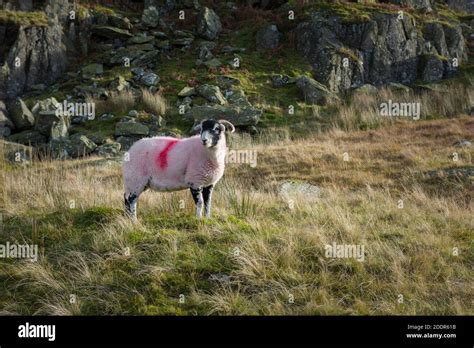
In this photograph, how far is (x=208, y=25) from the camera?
2997cm

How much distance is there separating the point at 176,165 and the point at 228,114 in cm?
1372

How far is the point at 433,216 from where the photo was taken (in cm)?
941

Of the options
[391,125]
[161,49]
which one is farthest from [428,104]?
[161,49]

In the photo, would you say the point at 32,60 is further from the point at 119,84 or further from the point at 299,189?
the point at 299,189

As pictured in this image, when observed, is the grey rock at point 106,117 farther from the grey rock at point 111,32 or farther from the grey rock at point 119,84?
the grey rock at point 111,32

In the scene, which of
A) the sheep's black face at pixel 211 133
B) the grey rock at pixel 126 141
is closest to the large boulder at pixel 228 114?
the grey rock at pixel 126 141

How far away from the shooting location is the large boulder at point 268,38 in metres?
29.6

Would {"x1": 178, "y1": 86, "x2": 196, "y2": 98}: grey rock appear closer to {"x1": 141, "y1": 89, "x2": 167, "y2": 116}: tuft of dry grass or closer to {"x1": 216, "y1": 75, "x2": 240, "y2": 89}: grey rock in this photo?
{"x1": 141, "y1": 89, "x2": 167, "y2": 116}: tuft of dry grass

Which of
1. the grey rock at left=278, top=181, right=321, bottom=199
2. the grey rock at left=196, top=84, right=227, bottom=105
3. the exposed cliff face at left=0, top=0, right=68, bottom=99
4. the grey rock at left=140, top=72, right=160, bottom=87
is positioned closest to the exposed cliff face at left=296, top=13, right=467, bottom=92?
the grey rock at left=196, top=84, right=227, bottom=105

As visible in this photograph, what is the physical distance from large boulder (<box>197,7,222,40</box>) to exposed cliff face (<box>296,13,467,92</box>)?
5355mm

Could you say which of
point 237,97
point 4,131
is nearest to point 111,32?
point 237,97

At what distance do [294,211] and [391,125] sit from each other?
13.8m

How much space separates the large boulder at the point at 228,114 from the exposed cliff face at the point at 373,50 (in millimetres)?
8258

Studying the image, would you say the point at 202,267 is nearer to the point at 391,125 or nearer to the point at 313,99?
the point at 391,125
